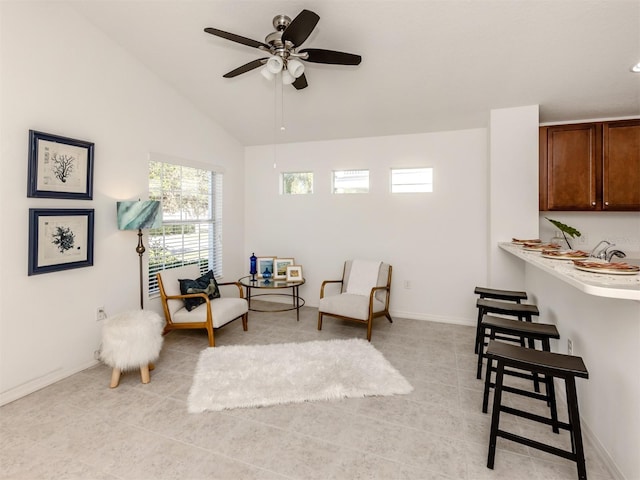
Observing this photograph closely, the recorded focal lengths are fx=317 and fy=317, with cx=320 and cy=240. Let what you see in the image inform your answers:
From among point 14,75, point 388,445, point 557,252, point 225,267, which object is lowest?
point 388,445

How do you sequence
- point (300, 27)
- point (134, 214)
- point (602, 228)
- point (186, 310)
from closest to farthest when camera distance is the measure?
point (300, 27)
point (134, 214)
point (186, 310)
point (602, 228)

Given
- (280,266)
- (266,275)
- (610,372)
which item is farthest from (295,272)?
(610,372)

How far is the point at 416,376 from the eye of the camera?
286cm

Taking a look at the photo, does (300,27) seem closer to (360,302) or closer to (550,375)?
(550,375)

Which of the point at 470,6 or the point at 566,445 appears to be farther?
the point at 470,6

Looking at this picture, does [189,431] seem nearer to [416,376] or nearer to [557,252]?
[416,376]

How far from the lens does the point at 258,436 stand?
209cm

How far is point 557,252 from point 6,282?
4255 millimetres

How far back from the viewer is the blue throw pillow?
3576 millimetres

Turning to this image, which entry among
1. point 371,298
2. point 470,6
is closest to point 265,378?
point 371,298

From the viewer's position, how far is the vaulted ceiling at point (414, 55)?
2.50 m

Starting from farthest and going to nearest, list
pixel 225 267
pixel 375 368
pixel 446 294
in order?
pixel 225 267
pixel 446 294
pixel 375 368

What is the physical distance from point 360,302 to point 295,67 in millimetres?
2542

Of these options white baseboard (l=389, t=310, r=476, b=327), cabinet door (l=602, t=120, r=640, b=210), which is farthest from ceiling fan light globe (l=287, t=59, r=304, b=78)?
white baseboard (l=389, t=310, r=476, b=327)
